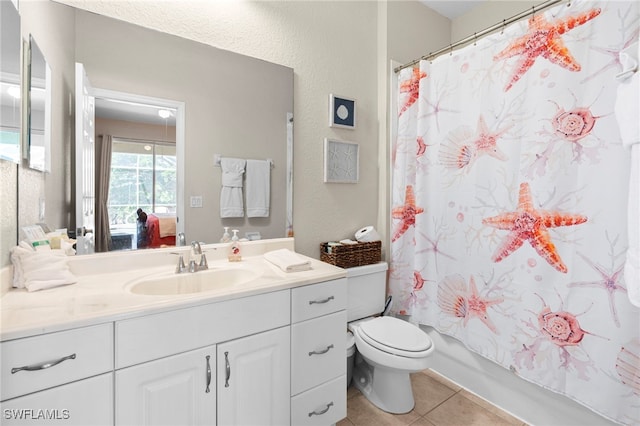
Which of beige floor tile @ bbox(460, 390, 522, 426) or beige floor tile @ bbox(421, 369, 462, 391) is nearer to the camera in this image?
beige floor tile @ bbox(460, 390, 522, 426)

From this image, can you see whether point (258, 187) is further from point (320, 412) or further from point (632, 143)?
point (632, 143)

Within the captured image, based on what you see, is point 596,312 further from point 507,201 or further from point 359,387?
point 359,387

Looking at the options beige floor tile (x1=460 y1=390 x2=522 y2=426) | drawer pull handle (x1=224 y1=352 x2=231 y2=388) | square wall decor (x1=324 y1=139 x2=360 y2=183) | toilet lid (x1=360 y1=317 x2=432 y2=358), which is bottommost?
beige floor tile (x1=460 y1=390 x2=522 y2=426)

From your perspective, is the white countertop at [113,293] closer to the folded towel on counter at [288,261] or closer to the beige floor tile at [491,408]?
the folded towel on counter at [288,261]

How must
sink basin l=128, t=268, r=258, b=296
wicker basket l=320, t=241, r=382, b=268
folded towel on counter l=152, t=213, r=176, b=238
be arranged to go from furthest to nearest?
wicker basket l=320, t=241, r=382, b=268 < folded towel on counter l=152, t=213, r=176, b=238 < sink basin l=128, t=268, r=258, b=296

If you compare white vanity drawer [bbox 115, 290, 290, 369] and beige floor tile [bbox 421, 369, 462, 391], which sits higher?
white vanity drawer [bbox 115, 290, 290, 369]

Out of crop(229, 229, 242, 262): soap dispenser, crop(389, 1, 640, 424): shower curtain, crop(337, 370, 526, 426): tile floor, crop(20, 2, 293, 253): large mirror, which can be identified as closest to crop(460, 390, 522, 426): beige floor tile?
crop(337, 370, 526, 426): tile floor

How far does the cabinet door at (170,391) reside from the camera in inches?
37.5

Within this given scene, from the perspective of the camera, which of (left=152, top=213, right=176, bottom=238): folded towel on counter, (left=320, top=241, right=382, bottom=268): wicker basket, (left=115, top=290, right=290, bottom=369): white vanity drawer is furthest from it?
(left=320, top=241, right=382, bottom=268): wicker basket

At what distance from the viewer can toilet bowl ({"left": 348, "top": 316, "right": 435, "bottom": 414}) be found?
1545 millimetres

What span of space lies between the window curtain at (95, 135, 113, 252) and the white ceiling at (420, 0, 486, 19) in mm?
2473

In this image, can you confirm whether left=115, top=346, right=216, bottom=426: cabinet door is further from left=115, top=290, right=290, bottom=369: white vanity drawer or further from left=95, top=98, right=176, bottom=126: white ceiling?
left=95, top=98, right=176, bottom=126: white ceiling

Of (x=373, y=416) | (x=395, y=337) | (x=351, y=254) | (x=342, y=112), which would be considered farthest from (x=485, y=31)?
(x=373, y=416)

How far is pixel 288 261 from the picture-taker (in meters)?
1.47
